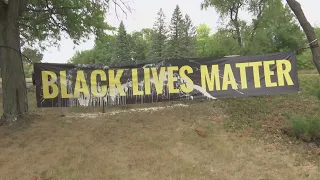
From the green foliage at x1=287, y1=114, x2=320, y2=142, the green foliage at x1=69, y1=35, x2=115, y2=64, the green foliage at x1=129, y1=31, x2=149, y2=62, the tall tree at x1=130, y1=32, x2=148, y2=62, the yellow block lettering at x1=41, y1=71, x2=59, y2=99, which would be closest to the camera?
the green foliage at x1=287, y1=114, x2=320, y2=142

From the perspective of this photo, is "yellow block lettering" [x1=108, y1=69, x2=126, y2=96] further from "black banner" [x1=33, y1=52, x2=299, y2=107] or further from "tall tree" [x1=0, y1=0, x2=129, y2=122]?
"tall tree" [x1=0, y1=0, x2=129, y2=122]

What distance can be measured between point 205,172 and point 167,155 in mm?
1085

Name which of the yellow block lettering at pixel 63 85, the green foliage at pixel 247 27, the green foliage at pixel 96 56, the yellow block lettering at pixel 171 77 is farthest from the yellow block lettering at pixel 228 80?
the green foliage at pixel 96 56

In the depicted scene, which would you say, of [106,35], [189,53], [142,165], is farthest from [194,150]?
[189,53]

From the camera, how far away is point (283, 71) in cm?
1053

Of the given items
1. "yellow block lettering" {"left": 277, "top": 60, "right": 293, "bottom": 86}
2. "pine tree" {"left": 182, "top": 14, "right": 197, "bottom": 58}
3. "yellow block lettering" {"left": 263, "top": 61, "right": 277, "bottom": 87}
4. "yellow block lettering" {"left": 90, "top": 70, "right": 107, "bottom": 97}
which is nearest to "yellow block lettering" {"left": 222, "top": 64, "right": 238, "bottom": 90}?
"yellow block lettering" {"left": 263, "top": 61, "right": 277, "bottom": 87}

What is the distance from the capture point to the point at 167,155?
305 inches

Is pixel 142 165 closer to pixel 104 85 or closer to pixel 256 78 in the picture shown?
pixel 104 85

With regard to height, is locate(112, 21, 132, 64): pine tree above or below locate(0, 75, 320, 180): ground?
above

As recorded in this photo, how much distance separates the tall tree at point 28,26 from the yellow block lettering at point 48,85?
69cm

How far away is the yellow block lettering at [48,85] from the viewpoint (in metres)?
10.4

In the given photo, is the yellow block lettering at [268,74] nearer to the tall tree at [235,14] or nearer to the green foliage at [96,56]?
the tall tree at [235,14]

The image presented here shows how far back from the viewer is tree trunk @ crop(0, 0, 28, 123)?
371 inches

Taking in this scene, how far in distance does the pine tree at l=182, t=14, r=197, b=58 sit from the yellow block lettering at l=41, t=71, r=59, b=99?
45.9m
